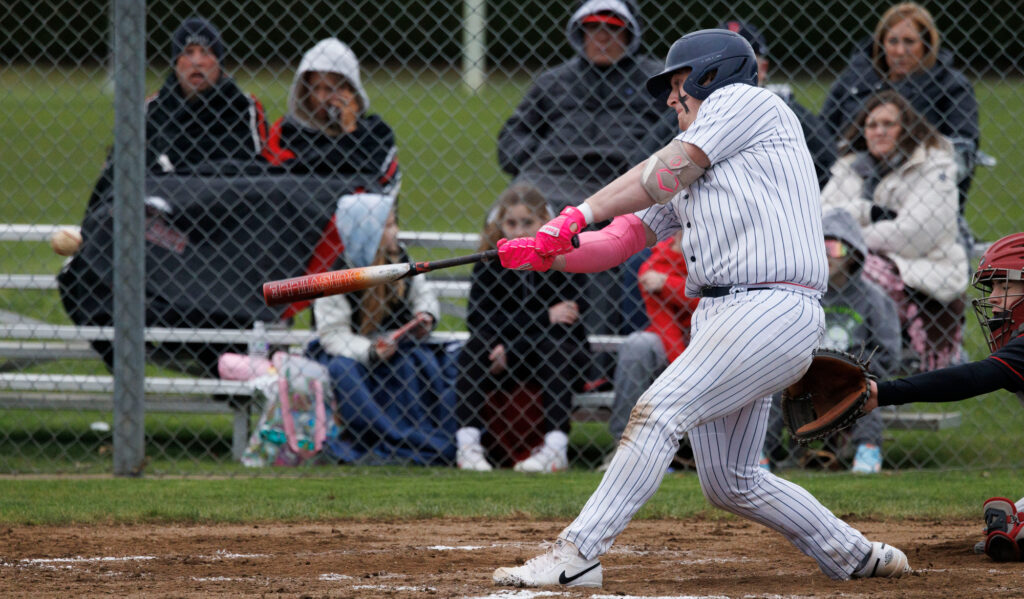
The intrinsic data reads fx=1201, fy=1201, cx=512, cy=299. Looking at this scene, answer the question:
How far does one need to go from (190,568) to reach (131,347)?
1.95 m

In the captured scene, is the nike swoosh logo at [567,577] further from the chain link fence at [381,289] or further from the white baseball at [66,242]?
the white baseball at [66,242]

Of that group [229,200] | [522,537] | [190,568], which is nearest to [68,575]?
[190,568]

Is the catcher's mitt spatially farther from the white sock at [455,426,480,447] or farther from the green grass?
the white sock at [455,426,480,447]

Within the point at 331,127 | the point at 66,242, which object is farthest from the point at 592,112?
the point at 66,242

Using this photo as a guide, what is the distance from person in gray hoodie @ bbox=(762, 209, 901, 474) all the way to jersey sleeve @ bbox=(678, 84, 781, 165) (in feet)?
9.01

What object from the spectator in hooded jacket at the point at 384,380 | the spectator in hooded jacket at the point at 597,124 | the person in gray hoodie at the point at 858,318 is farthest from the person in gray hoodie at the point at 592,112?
the person in gray hoodie at the point at 858,318

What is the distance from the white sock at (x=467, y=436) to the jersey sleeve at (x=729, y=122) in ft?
9.96

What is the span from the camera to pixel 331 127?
660 cm

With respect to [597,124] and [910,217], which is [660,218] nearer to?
[597,124]

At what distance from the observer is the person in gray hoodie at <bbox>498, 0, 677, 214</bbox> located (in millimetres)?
6285

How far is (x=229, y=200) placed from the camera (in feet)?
20.9

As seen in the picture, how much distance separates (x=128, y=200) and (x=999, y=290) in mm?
3825

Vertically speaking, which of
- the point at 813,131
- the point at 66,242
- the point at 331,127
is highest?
the point at 331,127

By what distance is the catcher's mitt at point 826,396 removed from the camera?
3.52 metres
